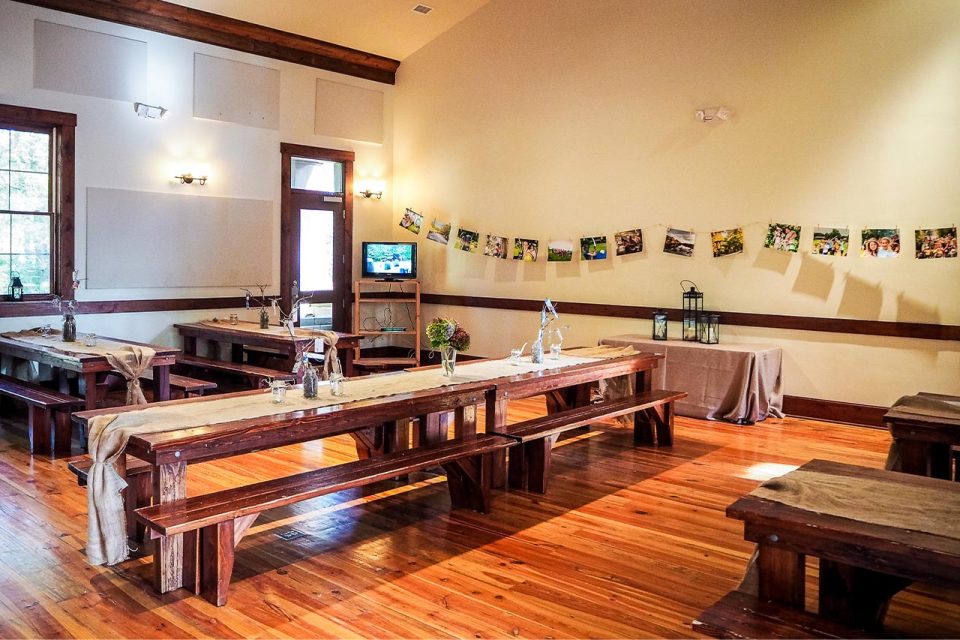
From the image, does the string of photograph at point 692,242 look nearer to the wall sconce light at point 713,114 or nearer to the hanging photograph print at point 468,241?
the hanging photograph print at point 468,241

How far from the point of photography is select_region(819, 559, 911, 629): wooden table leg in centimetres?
248

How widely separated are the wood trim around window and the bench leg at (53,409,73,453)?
16.4ft

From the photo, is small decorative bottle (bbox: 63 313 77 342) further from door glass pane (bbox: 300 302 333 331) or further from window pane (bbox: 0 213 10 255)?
door glass pane (bbox: 300 302 333 331)

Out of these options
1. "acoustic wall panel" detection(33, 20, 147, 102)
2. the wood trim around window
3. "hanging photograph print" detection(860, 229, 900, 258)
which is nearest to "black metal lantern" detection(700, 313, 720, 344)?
the wood trim around window

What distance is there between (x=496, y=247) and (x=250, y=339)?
3.28 m

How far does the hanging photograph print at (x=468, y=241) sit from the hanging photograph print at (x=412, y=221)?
67 centimetres

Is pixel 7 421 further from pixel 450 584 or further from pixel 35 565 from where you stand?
pixel 450 584

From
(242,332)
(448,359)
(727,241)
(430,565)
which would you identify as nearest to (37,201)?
(242,332)

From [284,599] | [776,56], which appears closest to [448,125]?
[776,56]

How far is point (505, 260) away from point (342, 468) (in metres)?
5.94

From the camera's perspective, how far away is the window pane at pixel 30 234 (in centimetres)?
730

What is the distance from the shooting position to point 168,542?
10.8ft

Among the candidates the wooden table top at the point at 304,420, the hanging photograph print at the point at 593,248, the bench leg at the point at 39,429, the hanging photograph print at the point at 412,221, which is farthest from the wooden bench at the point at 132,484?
the hanging photograph print at the point at 412,221

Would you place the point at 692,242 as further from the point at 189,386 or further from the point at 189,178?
the point at 189,178
